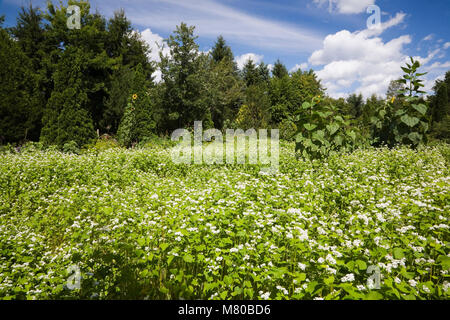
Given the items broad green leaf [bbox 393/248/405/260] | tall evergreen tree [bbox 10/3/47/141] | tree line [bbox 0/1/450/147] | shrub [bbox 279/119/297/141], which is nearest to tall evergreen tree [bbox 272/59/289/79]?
tree line [bbox 0/1/450/147]

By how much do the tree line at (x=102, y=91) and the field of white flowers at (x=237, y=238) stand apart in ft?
11.4

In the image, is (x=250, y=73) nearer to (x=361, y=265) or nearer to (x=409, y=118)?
(x=409, y=118)

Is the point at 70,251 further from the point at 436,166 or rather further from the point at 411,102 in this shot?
the point at 411,102

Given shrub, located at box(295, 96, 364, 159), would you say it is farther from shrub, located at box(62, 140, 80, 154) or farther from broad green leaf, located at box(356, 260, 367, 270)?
shrub, located at box(62, 140, 80, 154)

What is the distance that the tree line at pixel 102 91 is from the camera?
38.4 feet

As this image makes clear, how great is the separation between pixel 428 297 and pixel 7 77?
1662cm

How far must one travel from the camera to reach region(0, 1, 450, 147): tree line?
11.7m

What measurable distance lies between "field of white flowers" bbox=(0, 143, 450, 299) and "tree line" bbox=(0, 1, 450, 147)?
348cm

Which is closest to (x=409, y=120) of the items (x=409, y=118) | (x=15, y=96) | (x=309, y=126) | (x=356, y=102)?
(x=409, y=118)

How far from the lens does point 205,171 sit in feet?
22.3

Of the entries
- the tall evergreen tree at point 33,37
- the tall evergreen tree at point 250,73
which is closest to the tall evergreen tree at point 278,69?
the tall evergreen tree at point 250,73

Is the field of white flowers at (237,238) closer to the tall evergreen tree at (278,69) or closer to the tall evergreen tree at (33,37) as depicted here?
the tall evergreen tree at (33,37)

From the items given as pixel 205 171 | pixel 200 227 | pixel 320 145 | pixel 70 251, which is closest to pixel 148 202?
pixel 70 251
